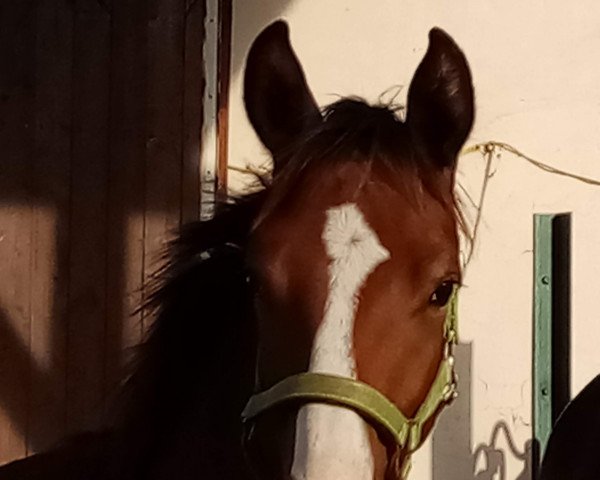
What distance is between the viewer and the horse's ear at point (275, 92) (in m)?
1.63

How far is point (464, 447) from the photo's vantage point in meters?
3.00

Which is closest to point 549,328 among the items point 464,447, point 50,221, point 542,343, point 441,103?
point 542,343

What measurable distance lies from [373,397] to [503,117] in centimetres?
187

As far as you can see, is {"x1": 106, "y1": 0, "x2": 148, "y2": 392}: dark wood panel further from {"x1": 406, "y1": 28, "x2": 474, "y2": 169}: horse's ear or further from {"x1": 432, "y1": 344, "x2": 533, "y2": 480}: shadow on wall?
{"x1": 406, "y1": 28, "x2": 474, "y2": 169}: horse's ear

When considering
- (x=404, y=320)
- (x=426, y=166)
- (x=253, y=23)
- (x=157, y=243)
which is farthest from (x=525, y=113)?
(x=404, y=320)

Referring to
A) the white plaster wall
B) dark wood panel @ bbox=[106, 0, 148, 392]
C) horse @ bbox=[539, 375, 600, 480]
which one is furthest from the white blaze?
dark wood panel @ bbox=[106, 0, 148, 392]

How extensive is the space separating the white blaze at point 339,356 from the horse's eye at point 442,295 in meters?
0.10

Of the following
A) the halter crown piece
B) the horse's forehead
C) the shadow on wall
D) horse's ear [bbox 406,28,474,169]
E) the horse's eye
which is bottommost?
the shadow on wall

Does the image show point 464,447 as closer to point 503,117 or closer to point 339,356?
point 503,117

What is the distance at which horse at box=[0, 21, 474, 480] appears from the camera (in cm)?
133

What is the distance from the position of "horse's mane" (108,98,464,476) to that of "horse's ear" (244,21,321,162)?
0.07 m

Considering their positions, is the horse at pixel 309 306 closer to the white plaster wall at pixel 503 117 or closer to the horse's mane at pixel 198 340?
the horse's mane at pixel 198 340

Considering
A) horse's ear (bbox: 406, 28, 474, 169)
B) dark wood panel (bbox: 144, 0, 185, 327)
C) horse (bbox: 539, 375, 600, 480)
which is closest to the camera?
horse's ear (bbox: 406, 28, 474, 169)

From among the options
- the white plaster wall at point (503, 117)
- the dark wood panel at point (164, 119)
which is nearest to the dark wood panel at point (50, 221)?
the dark wood panel at point (164, 119)
